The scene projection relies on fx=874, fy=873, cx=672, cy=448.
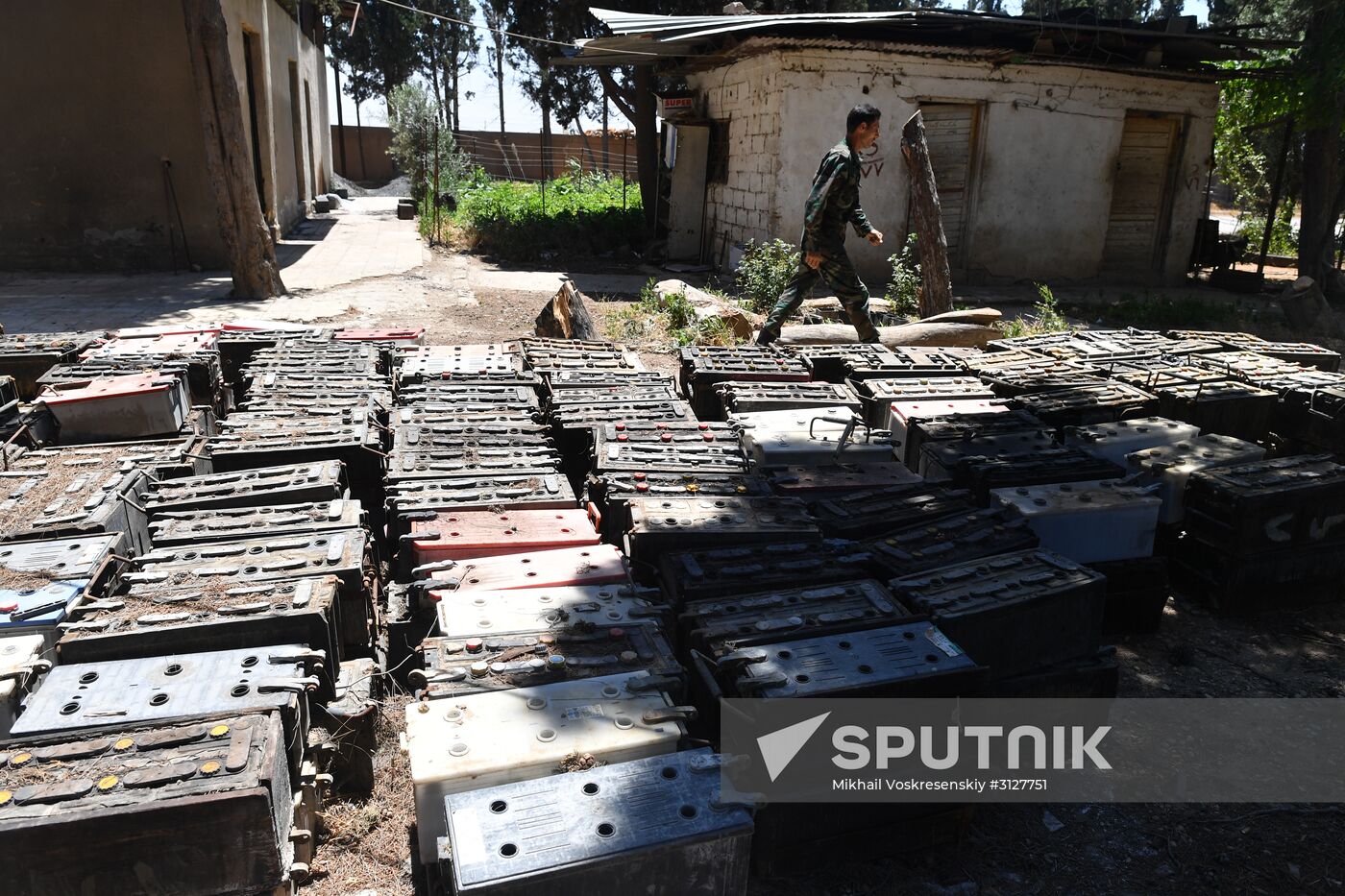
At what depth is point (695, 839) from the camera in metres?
1.80

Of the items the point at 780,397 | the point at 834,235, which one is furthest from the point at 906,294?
the point at 780,397

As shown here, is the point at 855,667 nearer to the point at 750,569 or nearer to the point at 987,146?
the point at 750,569

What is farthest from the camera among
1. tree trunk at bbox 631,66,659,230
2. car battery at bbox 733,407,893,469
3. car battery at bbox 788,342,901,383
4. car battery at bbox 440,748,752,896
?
tree trunk at bbox 631,66,659,230

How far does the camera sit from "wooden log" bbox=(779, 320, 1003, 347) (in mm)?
7871

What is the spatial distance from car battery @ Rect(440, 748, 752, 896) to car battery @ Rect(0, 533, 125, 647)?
1.44 metres

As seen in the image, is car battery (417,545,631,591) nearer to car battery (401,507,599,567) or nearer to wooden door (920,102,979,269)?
car battery (401,507,599,567)

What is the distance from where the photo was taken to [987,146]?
12797 millimetres

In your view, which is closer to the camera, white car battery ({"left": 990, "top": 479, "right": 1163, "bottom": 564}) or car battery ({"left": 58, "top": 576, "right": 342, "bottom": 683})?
car battery ({"left": 58, "top": 576, "right": 342, "bottom": 683})

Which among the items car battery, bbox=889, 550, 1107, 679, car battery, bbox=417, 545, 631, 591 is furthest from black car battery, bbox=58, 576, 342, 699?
car battery, bbox=889, 550, 1107, 679

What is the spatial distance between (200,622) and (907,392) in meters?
3.75

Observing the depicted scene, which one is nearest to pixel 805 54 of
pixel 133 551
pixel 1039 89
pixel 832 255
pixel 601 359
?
pixel 1039 89

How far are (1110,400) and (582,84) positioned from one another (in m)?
26.9

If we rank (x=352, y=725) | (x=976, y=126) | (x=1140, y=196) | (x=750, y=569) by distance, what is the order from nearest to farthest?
(x=352, y=725) < (x=750, y=569) < (x=976, y=126) < (x=1140, y=196)

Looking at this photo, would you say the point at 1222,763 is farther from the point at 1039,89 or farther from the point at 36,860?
the point at 1039,89
